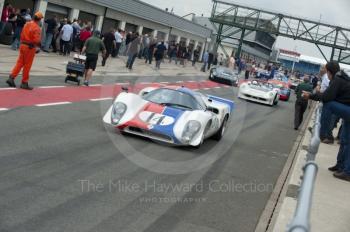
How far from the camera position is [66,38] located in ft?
78.5

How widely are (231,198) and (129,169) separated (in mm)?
1479

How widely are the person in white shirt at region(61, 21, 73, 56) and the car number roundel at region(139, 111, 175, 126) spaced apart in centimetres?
1446

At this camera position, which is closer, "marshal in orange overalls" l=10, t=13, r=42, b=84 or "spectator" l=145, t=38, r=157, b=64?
"marshal in orange overalls" l=10, t=13, r=42, b=84

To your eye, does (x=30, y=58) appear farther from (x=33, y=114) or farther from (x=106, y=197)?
Answer: (x=106, y=197)

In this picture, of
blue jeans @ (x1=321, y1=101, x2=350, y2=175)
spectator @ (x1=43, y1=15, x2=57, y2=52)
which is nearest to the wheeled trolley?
spectator @ (x1=43, y1=15, x2=57, y2=52)

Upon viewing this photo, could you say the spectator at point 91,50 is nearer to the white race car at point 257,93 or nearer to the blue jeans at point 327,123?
the blue jeans at point 327,123

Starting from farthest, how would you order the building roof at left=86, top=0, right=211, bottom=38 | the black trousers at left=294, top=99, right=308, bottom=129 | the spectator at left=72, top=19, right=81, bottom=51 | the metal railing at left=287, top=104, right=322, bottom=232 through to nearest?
the building roof at left=86, top=0, right=211, bottom=38
the spectator at left=72, top=19, right=81, bottom=51
the black trousers at left=294, top=99, right=308, bottom=129
the metal railing at left=287, top=104, right=322, bottom=232

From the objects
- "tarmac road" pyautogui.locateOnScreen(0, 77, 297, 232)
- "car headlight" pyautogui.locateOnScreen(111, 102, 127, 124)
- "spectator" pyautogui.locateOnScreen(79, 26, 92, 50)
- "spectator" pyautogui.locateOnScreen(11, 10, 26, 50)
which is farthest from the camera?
"spectator" pyautogui.locateOnScreen(79, 26, 92, 50)

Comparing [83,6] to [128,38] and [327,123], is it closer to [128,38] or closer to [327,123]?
[128,38]

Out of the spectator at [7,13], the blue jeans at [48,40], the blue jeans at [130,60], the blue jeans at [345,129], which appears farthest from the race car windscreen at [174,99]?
the blue jeans at [130,60]

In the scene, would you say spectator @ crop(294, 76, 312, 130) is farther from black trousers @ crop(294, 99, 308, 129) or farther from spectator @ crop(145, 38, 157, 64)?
spectator @ crop(145, 38, 157, 64)

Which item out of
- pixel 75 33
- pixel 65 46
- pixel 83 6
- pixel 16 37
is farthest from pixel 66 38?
pixel 83 6

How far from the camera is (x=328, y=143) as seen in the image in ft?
41.5

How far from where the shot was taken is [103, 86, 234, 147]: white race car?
31.1 feet
